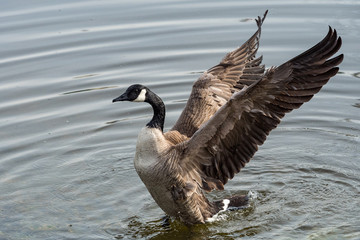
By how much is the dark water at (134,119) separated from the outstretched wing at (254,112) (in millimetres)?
838

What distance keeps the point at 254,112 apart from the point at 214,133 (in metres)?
0.53

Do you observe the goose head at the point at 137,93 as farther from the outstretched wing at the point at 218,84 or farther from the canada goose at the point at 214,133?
the outstretched wing at the point at 218,84

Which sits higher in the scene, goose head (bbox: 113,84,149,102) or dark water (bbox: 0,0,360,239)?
goose head (bbox: 113,84,149,102)

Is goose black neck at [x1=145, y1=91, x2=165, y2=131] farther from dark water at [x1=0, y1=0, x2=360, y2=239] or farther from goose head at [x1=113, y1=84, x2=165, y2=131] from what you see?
dark water at [x1=0, y1=0, x2=360, y2=239]

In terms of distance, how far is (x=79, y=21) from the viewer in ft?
50.4

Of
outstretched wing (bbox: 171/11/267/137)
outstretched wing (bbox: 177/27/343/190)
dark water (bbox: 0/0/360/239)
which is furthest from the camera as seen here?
outstretched wing (bbox: 171/11/267/137)

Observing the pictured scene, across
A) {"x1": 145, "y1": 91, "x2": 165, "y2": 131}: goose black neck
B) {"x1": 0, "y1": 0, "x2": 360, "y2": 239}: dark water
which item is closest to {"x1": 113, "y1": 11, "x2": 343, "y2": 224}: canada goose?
{"x1": 145, "y1": 91, "x2": 165, "y2": 131}: goose black neck

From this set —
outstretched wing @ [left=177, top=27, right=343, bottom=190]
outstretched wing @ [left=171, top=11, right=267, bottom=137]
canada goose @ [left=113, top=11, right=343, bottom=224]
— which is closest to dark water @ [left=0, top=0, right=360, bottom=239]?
canada goose @ [left=113, top=11, right=343, bottom=224]

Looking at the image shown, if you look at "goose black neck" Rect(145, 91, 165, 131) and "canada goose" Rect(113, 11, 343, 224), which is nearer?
"canada goose" Rect(113, 11, 343, 224)

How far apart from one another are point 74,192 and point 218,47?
18.5ft

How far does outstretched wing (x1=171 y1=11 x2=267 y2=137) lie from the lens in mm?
8773

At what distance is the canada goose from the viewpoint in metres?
7.24

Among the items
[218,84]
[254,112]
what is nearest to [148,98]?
[254,112]

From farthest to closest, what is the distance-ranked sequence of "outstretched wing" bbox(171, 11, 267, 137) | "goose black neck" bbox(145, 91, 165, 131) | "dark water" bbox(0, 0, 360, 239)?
"outstretched wing" bbox(171, 11, 267, 137) → "dark water" bbox(0, 0, 360, 239) → "goose black neck" bbox(145, 91, 165, 131)
